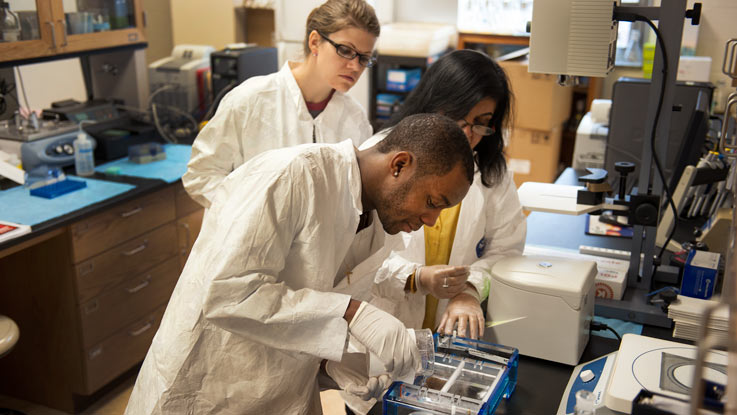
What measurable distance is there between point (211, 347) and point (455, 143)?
0.61 meters

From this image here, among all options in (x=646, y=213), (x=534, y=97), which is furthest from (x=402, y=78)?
(x=646, y=213)

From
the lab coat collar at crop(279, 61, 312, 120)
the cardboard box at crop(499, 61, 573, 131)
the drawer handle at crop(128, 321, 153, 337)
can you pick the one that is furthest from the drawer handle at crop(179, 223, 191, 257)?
the cardboard box at crop(499, 61, 573, 131)

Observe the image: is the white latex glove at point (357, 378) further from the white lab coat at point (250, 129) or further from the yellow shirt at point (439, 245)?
the white lab coat at point (250, 129)

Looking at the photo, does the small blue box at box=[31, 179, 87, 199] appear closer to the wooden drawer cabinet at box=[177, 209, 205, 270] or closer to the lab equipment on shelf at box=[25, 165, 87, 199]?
the lab equipment on shelf at box=[25, 165, 87, 199]

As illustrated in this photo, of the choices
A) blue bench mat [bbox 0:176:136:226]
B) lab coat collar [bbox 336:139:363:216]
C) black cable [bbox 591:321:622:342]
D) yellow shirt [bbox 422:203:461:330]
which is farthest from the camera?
blue bench mat [bbox 0:176:136:226]

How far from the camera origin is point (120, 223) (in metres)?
2.70

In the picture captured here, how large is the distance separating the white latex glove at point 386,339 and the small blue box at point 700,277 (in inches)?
34.1

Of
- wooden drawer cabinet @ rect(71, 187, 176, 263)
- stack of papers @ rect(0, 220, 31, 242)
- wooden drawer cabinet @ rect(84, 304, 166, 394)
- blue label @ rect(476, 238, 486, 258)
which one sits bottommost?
wooden drawer cabinet @ rect(84, 304, 166, 394)

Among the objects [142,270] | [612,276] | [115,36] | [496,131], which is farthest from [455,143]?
[115,36]

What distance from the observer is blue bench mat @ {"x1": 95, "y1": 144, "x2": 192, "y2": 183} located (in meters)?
2.93

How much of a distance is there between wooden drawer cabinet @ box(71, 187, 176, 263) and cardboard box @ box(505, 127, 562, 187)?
2477 mm

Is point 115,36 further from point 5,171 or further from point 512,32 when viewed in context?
→ point 512,32

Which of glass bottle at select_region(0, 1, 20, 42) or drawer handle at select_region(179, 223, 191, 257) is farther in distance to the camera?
drawer handle at select_region(179, 223, 191, 257)

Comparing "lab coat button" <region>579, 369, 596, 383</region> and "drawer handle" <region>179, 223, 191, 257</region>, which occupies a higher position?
"lab coat button" <region>579, 369, 596, 383</region>
